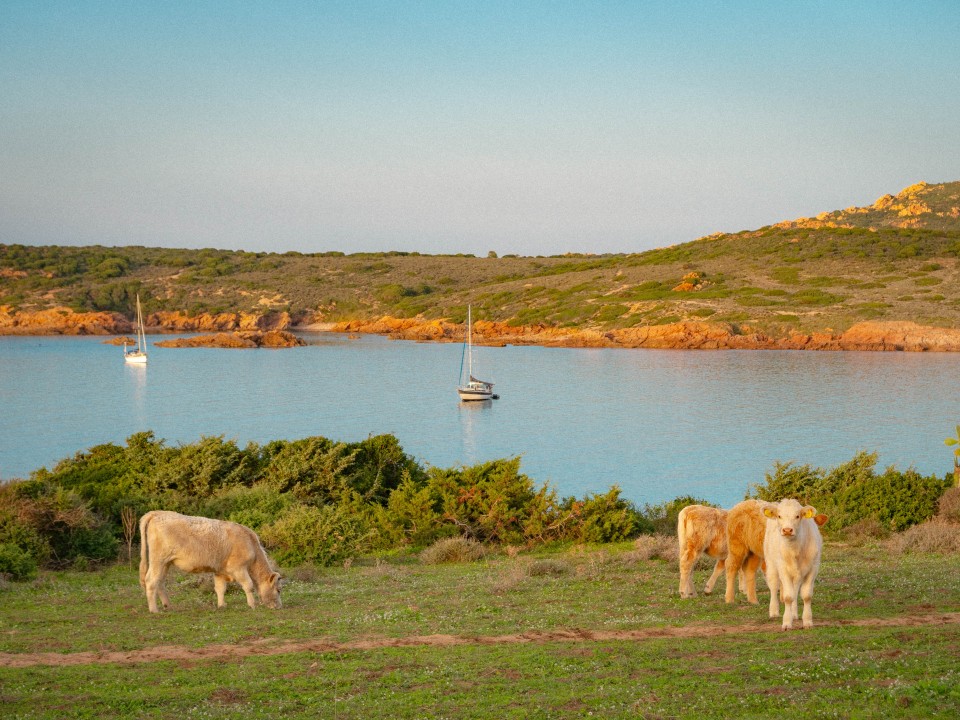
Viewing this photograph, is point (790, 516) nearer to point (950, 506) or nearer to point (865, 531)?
point (865, 531)

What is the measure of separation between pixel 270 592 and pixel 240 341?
341 feet

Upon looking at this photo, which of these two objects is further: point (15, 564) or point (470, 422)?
point (470, 422)

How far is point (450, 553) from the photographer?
17922mm

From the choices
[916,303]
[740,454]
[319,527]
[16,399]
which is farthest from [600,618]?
[916,303]

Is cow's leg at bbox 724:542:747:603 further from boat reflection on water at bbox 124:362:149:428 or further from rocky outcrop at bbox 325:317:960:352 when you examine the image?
rocky outcrop at bbox 325:317:960:352

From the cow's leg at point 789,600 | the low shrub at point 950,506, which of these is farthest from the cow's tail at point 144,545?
the low shrub at point 950,506

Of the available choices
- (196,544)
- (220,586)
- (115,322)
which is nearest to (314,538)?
(220,586)

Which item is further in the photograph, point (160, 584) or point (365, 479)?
point (365, 479)

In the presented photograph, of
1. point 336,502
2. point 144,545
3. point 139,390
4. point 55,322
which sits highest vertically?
point 55,322

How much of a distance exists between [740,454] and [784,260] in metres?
74.2

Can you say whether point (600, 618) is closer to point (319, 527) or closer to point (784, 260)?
point (319, 527)

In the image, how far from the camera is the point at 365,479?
23.9m

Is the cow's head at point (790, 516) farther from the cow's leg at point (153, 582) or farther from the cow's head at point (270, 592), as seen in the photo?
the cow's leg at point (153, 582)

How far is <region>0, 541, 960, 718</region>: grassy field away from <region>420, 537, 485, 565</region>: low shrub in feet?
11.6
